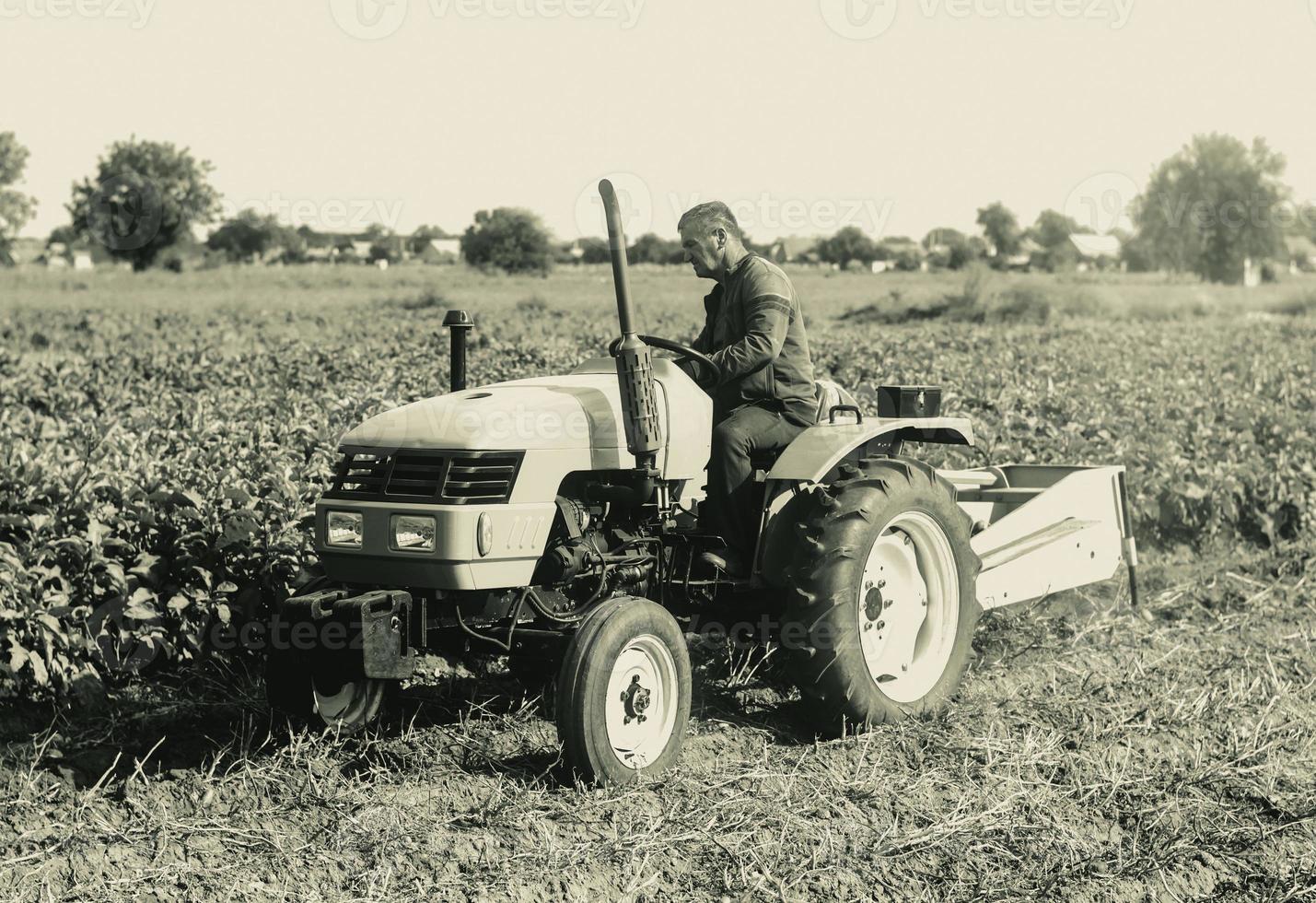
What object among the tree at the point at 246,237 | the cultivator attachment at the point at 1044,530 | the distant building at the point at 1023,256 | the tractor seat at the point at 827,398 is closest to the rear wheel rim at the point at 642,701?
the tractor seat at the point at 827,398

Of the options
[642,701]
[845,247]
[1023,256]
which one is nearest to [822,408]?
[642,701]

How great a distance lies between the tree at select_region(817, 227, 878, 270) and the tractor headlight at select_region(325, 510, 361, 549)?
61.0 metres

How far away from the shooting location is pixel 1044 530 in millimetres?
6250

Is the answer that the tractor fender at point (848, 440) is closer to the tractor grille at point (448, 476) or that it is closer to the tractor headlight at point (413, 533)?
the tractor grille at point (448, 476)

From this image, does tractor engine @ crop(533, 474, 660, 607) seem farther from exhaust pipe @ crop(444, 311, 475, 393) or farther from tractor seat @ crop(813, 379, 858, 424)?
tractor seat @ crop(813, 379, 858, 424)

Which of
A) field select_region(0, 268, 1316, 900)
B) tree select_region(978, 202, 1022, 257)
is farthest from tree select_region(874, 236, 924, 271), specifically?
field select_region(0, 268, 1316, 900)

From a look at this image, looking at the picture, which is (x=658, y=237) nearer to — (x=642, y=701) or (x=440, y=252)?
(x=440, y=252)

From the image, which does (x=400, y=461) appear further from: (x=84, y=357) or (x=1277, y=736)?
(x=84, y=357)

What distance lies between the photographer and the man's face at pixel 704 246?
16.5 ft

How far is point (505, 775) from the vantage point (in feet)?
14.5

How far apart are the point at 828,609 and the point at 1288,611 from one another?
3.60 meters

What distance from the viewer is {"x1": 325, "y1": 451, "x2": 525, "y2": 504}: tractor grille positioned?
13.7 feet

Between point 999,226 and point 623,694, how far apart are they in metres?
87.3

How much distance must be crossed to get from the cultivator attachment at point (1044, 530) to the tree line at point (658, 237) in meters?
24.8
